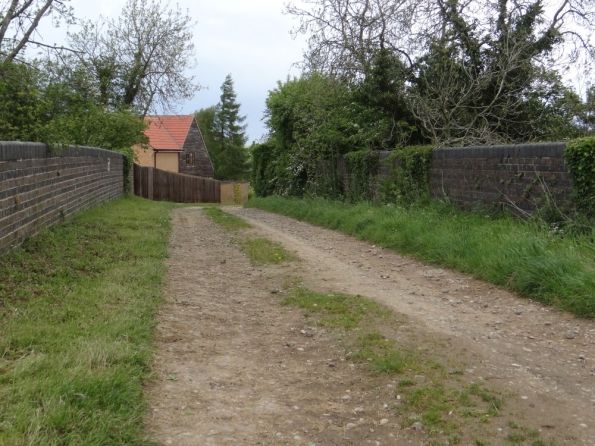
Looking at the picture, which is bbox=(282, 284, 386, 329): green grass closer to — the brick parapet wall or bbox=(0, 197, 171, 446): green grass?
bbox=(0, 197, 171, 446): green grass

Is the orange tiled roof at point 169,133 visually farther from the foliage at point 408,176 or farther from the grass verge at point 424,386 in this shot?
the grass verge at point 424,386

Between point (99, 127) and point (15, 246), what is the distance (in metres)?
15.6

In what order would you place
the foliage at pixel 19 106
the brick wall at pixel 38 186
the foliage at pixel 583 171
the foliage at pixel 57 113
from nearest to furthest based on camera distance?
the brick wall at pixel 38 186 < the foliage at pixel 583 171 < the foliage at pixel 19 106 < the foliage at pixel 57 113

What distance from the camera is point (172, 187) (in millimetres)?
35062

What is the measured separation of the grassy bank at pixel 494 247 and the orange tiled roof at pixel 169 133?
3402cm

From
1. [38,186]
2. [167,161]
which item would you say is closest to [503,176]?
[38,186]

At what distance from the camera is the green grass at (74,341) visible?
3297 millimetres

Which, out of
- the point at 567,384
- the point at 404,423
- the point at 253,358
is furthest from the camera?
the point at 253,358

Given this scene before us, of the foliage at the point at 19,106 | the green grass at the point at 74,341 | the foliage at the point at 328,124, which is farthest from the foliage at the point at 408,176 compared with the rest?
the foliage at the point at 19,106

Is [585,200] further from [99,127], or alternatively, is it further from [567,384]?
[99,127]

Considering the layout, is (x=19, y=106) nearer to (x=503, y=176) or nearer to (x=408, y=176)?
(x=408, y=176)

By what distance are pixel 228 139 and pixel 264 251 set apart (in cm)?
5409

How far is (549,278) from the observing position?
6.53 m

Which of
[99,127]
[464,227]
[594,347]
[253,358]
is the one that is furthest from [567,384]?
[99,127]
